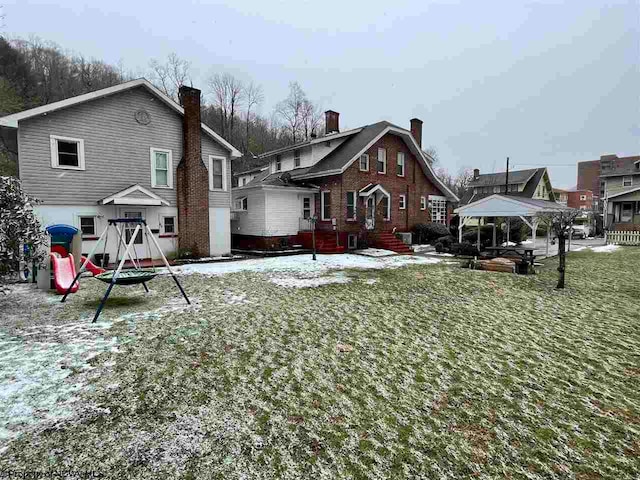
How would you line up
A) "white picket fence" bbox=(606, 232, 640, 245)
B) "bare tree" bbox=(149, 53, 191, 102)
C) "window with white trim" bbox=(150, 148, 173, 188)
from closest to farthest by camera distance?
"window with white trim" bbox=(150, 148, 173, 188) < "white picket fence" bbox=(606, 232, 640, 245) < "bare tree" bbox=(149, 53, 191, 102)

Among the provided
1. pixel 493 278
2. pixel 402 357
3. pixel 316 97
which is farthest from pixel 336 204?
pixel 316 97

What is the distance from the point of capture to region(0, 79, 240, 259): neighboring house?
12.2 meters

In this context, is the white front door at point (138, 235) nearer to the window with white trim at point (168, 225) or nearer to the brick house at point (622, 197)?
the window with white trim at point (168, 225)

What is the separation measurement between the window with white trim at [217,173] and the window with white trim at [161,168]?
5.91ft

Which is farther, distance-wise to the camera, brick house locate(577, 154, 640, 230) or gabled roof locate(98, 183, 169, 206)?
brick house locate(577, 154, 640, 230)

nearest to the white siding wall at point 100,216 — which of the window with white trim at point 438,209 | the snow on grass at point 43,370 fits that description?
the snow on grass at point 43,370

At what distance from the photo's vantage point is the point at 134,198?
45.3ft

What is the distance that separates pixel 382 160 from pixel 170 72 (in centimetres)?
3190

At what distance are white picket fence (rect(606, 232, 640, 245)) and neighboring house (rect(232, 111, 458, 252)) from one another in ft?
49.5

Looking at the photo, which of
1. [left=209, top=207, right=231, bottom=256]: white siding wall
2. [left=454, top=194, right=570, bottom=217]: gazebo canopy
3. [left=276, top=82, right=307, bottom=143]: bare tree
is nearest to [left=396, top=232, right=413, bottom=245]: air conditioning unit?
[left=454, top=194, right=570, bottom=217]: gazebo canopy

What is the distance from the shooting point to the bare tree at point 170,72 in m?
39.8

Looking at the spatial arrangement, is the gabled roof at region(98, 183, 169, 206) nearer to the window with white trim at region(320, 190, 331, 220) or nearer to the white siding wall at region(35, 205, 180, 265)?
the white siding wall at region(35, 205, 180, 265)

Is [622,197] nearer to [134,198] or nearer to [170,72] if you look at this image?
[134,198]

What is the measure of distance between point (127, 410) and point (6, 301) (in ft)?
22.4
